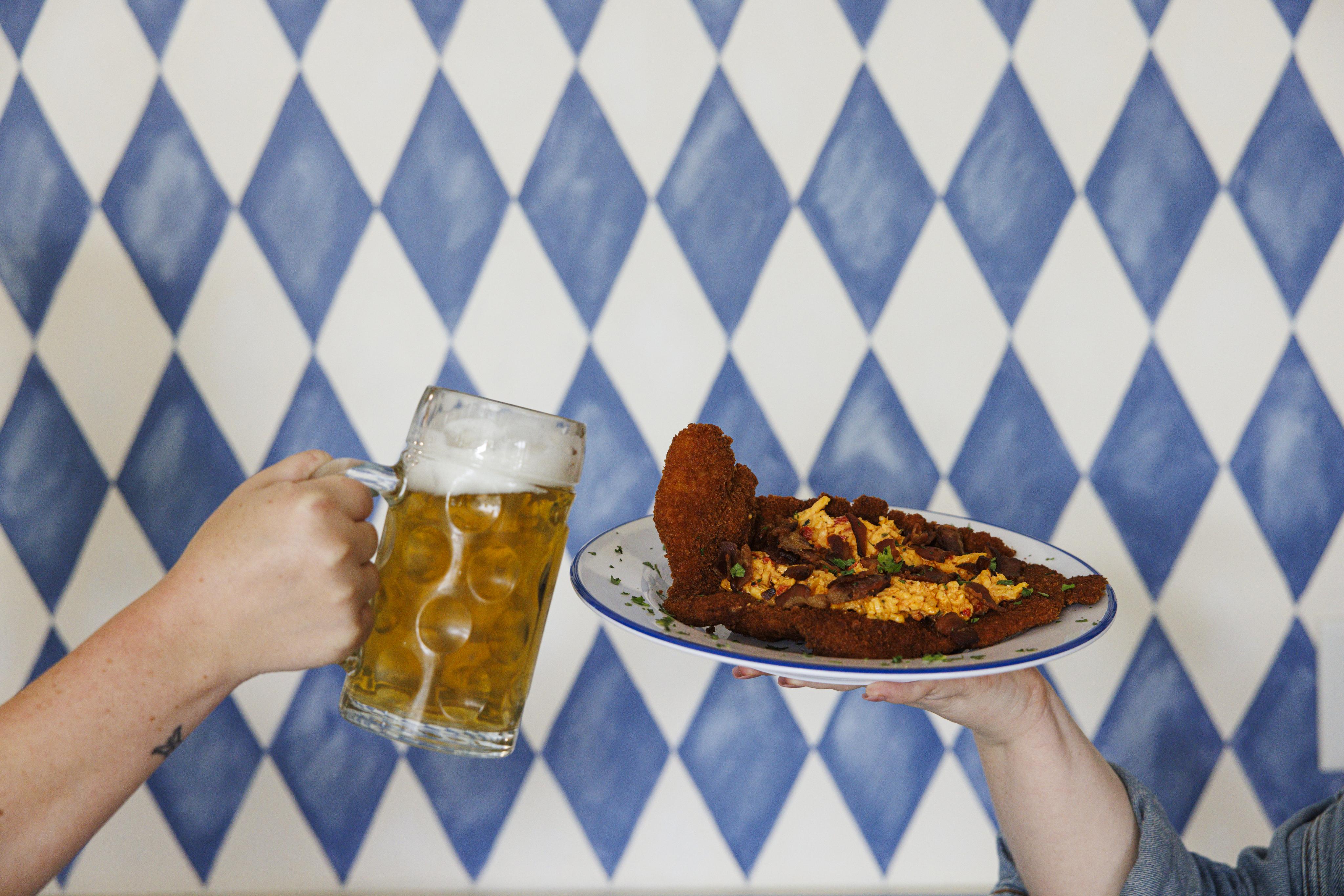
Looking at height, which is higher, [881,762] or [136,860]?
[881,762]

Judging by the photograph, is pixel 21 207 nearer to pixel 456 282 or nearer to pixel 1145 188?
pixel 456 282

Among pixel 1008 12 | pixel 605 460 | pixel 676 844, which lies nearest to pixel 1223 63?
pixel 1008 12

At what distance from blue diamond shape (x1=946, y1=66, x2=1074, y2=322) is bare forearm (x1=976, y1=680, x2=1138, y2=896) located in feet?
2.17

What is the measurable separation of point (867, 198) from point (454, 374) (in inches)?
26.2

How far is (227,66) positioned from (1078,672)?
5.12 feet

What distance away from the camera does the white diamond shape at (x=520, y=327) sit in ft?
3.91

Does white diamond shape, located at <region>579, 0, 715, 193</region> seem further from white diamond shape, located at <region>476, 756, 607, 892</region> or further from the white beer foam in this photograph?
white diamond shape, located at <region>476, 756, 607, 892</region>

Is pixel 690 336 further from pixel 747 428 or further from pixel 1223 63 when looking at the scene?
pixel 1223 63

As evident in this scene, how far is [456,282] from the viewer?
119 cm

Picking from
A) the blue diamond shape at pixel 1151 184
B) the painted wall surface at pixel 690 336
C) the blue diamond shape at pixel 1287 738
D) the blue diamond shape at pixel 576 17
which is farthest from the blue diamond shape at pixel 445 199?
the blue diamond shape at pixel 1287 738

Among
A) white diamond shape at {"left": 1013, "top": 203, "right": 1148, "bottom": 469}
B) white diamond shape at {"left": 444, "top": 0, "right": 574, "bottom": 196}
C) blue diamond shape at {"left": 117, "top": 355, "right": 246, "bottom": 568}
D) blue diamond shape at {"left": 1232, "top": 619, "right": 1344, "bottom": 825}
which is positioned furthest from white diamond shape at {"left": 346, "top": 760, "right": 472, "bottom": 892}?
blue diamond shape at {"left": 1232, "top": 619, "right": 1344, "bottom": 825}

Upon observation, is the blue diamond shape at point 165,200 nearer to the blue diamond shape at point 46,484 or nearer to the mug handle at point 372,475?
the blue diamond shape at point 46,484

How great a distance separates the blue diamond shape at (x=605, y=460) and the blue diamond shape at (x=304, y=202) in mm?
393

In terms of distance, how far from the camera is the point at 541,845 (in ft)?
4.12
